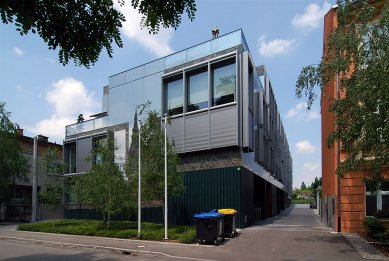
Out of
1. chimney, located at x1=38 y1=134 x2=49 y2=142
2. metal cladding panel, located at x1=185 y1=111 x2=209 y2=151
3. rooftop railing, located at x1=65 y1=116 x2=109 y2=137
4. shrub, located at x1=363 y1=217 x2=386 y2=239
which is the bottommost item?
shrub, located at x1=363 y1=217 x2=386 y2=239

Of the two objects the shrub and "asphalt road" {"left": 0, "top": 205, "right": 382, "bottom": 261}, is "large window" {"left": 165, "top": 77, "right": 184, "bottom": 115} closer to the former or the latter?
"asphalt road" {"left": 0, "top": 205, "right": 382, "bottom": 261}

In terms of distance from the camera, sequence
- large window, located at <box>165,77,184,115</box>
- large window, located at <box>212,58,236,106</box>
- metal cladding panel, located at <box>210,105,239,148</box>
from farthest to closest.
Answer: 1. large window, located at <box>165,77,184,115</box>
2. large window, located at <box>212,58,236,106</box>
3. metal cladding panel, located at <box>210,105,239,148</box>

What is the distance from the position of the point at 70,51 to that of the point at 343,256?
12.3 m

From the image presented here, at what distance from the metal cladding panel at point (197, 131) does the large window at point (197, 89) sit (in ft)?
2.21

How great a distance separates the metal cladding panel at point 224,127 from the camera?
79.1 ft

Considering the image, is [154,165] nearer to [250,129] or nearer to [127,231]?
[127,231]

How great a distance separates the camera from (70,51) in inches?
209

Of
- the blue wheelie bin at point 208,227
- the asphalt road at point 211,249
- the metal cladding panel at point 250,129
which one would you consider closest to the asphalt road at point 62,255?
the asphalt road at point 211,249

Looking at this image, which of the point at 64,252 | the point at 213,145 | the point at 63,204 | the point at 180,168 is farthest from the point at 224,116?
the point at 63,204

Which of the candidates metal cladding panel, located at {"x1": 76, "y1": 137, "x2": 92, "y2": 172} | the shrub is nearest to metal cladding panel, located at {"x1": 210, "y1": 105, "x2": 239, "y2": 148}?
the shrub

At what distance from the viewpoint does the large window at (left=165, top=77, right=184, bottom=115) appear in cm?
2747

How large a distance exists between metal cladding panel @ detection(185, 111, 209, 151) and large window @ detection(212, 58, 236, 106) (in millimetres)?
1212

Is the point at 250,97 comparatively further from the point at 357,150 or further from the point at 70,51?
the point at 70,51

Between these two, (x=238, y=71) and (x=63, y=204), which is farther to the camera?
(x=63, y=204)
